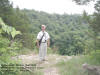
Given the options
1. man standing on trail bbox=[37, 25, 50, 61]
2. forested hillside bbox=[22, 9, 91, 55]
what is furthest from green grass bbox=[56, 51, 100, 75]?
forested hillside bbox=[22, 9, 91, 55]

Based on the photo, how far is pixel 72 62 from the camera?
6.01 m

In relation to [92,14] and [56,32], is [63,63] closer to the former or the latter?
[92,14]

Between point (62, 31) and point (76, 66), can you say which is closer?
point (76, 66)

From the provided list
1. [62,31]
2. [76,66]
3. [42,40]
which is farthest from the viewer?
[62,31]

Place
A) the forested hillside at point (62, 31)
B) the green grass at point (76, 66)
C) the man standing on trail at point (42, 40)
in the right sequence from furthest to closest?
the forested hillside at point (62, 31)
the man standing on trail at point (42, 40)
the green grass at point (76, 66)

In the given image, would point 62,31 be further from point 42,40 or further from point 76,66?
point 76,66

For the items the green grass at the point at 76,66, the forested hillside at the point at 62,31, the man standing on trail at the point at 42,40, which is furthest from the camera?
the forested hillside at the point at 62,31

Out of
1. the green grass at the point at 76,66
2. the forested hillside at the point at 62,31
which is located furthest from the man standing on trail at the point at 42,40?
the forested hillside at the point at 62,31

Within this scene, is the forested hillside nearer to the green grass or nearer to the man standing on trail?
the man standing on trail

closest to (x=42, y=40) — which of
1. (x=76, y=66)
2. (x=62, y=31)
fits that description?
(x=76, y=66)

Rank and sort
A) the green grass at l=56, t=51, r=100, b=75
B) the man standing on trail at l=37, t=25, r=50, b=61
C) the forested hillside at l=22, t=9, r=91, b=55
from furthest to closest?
1. the forested hillside at l=22, t=9, r=91, b=55
2. the man standing on trail at l=37, t=25, r=50, b=61
3. the green grass at l=56, t=51, r=100, b=75

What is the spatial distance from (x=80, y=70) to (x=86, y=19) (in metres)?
1.58

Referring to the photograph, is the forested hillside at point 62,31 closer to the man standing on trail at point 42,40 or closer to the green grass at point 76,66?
the man standing on trail at point 42,40

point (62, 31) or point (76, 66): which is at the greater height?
point (62, 31)
